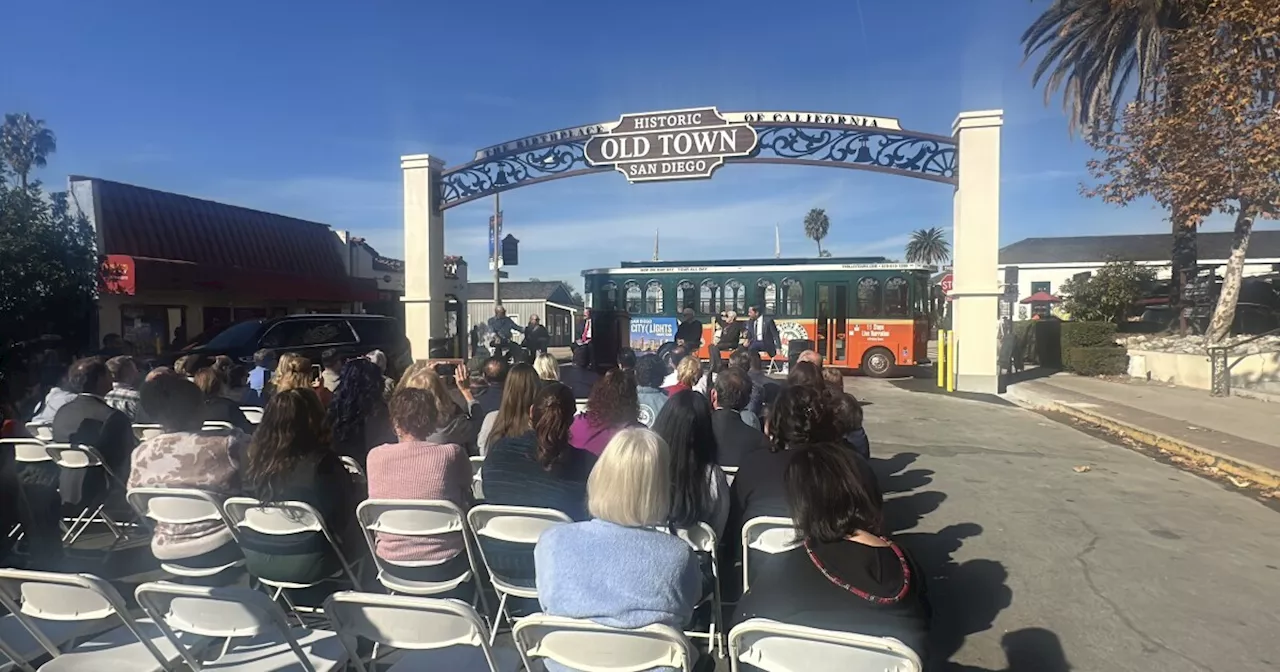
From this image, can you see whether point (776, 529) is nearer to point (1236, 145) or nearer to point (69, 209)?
point (1236, 145)

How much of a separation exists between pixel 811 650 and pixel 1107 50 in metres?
26.0

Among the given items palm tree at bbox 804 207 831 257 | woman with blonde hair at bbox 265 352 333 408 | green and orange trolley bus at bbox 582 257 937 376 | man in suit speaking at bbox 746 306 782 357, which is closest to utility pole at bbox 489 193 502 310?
green and orange trolley bus at bbox 582 257 937 376

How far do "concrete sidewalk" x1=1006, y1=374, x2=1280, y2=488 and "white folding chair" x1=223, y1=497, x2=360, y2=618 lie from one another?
8.83 metres

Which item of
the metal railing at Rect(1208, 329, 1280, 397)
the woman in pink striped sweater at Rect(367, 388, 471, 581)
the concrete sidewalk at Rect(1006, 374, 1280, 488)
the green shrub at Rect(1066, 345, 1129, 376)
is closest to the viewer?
the woman in pink striped sweater at Rect(367, 388, 471, 581)

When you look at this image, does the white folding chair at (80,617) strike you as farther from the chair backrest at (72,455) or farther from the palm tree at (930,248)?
the palm tree at (930,248)

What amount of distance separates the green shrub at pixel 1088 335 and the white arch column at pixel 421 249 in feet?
55.5

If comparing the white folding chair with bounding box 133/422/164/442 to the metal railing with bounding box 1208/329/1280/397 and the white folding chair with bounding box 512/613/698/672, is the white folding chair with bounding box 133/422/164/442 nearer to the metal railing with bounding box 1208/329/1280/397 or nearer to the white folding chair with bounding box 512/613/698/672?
the white folding chair with bounding box 512/613/698/672

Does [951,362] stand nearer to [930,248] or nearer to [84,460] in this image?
[84,460]

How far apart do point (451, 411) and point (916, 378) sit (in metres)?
16.9

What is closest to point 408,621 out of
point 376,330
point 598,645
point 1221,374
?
point 598,645

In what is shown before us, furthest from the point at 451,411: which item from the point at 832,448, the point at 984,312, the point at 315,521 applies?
the point at 984,312

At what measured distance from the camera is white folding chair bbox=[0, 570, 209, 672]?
257 centimetres

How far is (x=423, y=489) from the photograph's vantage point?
364 cm

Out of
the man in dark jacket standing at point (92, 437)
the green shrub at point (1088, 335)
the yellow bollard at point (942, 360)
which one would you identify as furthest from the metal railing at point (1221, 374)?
the man in dark jacket standing at point (92, 437)
